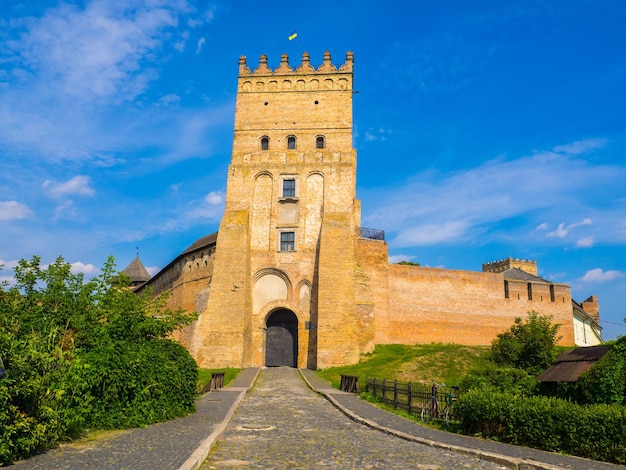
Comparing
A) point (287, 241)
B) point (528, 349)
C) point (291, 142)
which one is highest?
point (291, 142)

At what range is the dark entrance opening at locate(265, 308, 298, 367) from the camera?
3203cm

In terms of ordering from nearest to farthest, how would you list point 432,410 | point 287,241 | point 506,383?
point 432,410, point 506,383, point 287,241

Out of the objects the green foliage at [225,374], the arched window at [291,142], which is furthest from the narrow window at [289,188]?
the green foliage at [225,374]

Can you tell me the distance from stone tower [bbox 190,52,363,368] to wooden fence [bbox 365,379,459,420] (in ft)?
Answer: 39.6

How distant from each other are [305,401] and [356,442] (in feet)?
23.2

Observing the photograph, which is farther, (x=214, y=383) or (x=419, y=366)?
(x=419, y=366)

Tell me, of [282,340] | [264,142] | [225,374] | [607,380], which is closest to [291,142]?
[264,142]

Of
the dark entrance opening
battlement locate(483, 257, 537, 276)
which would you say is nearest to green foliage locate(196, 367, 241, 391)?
the dark entrance opening

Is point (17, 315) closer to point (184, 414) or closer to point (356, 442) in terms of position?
point (184, 414)

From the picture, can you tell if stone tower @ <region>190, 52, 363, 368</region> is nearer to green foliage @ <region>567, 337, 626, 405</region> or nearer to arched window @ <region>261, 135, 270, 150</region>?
arched window @ <region>261, 135, 270, 150</region>

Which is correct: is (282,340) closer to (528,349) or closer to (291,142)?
(291,142)

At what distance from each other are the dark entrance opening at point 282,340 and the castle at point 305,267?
2.3 inches

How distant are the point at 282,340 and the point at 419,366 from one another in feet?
29.0

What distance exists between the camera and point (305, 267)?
32.7m
